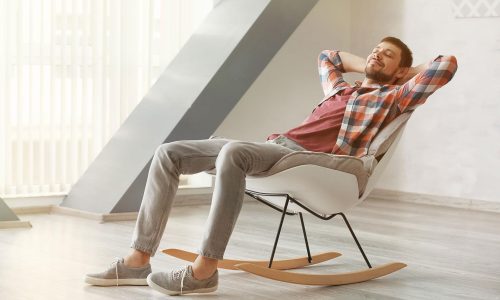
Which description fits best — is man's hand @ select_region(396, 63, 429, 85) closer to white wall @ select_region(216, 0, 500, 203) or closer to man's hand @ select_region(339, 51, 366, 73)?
man's hand @ select_region(339, 51, 366, 73)

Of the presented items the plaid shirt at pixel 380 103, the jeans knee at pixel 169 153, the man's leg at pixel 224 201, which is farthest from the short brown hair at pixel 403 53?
the jeans knee at pixel 169 153

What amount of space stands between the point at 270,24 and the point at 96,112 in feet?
3.99

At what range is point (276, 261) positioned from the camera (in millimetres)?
3797

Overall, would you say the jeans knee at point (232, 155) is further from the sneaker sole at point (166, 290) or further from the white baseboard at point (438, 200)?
the white baseboard at point (438, 200)

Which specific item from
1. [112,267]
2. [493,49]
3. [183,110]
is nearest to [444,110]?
[493,49]

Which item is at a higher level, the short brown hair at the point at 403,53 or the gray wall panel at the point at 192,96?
the short brown hair at the point at 403,53

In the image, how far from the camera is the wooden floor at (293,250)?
3334mm

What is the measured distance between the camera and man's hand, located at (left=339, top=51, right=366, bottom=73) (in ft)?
13.4

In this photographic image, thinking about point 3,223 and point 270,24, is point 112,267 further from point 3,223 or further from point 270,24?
point 270,24

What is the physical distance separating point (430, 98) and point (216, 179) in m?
3.40

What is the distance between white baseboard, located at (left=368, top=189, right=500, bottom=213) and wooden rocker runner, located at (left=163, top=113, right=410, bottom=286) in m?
2.46

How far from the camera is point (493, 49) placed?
19.4ft

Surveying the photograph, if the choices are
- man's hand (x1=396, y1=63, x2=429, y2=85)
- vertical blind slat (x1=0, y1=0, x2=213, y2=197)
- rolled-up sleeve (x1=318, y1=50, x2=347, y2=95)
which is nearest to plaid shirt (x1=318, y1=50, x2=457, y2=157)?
man's hand (x1=396, y1=63, x2=429, y2=85)

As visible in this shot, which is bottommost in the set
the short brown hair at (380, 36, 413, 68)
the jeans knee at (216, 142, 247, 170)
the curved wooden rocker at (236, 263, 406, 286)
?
the curved wooden rocker at (236, 263, 406, 286)
